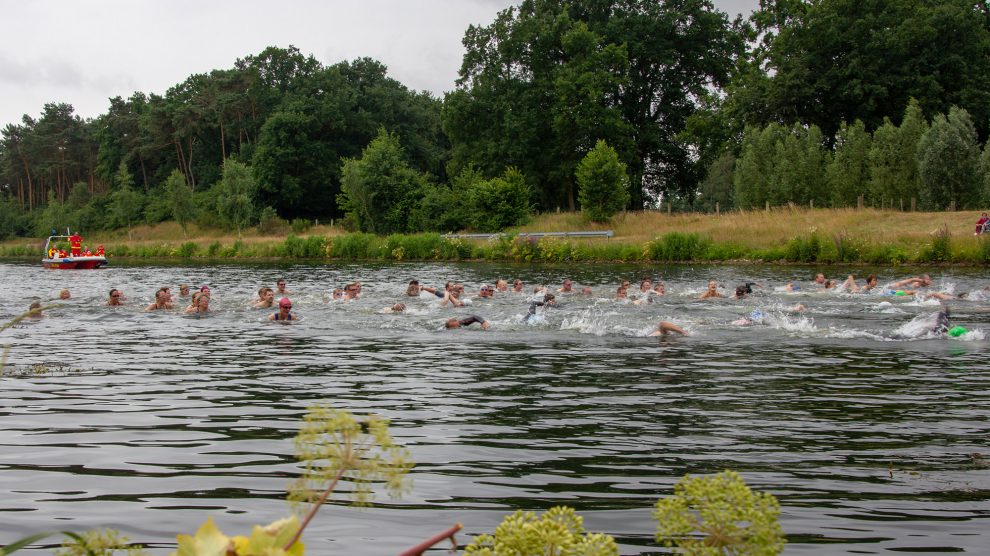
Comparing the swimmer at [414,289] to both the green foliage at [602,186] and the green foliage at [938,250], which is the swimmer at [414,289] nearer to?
the green foliage at [938,250]

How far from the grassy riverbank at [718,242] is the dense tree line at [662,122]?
3708 millimetres

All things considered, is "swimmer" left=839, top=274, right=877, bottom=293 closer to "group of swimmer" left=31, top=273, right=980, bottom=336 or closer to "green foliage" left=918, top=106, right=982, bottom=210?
"group of swimmer" left=31, top=273, right=980, bottom=336

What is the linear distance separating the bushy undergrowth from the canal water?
14680 millimetres

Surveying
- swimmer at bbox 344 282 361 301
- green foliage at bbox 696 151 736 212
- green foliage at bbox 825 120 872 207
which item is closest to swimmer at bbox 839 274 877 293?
swimmer at bbox 344 282 361 301

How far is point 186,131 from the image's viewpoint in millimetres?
92312

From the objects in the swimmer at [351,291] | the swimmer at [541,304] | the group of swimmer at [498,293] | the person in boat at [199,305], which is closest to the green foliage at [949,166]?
the group of swimmer at [498,293]

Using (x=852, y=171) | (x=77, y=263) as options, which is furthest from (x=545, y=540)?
(x=77, y=263)

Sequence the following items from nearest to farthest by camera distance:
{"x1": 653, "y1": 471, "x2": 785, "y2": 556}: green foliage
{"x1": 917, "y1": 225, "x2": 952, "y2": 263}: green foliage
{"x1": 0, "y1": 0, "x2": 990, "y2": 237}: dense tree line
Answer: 1. {"x1": 653, "y1": 471, "x2": 785, "y2": 556}: green foliage
2. {"x1": 917, "y1": 225, "x2": 952, "y2": 263}: green foliage
3. {"x1": 0, "y1": 0, "x2": 990, "y2": 237}: dense tree line

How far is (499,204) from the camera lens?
174 feet

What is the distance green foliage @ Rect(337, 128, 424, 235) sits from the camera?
192 ft

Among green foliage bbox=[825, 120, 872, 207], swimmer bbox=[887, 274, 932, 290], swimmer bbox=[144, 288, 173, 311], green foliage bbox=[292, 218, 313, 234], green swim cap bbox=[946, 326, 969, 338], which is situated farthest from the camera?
green foliage bbox=[292, 218, 313, 234]

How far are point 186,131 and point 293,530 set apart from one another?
97.5 m

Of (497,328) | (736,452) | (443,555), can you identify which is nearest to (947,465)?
(736,452)

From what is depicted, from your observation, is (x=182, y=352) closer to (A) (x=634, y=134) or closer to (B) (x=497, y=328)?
(B) (x=497, y=328)
